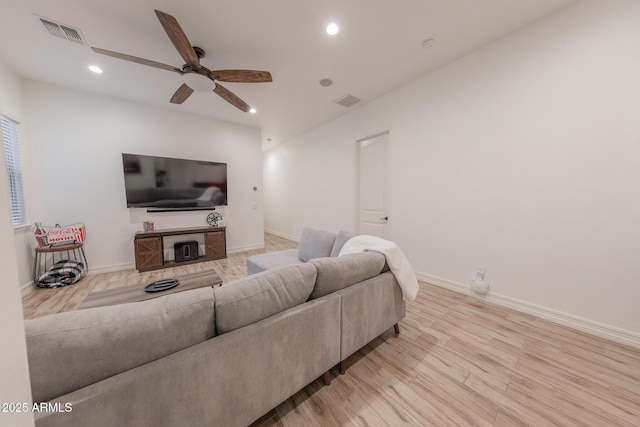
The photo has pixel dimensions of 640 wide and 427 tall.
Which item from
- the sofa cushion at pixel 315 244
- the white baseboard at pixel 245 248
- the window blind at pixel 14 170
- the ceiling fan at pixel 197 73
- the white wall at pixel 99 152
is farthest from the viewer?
the white baseboard at pixel 245 248

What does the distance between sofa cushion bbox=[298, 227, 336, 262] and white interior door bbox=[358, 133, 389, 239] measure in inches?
52.3

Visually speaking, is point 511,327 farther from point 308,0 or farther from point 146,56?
point 146,56

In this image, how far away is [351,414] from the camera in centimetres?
137

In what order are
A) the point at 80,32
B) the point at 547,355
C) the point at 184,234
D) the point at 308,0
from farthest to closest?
1. the point at 184,234
2. the point at 80,32
3. the point at 308,0
4. the point at 547,355

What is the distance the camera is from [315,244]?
2773 mm

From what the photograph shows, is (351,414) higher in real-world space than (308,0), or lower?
lower

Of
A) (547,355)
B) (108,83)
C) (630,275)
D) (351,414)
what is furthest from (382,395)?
(108,83)

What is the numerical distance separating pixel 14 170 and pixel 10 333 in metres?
3.80

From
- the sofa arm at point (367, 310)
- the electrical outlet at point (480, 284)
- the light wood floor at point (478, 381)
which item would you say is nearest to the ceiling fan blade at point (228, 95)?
the sofa arm at point (367, 310)

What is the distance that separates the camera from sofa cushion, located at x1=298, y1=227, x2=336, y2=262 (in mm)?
2680

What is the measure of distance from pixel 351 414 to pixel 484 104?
3148mm

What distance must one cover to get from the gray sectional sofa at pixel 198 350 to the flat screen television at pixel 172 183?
11.6 feet

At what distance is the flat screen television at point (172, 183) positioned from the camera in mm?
3758

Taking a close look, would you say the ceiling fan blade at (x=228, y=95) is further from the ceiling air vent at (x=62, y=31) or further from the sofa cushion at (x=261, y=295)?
the sofa cushion at (x=261, y=295)
